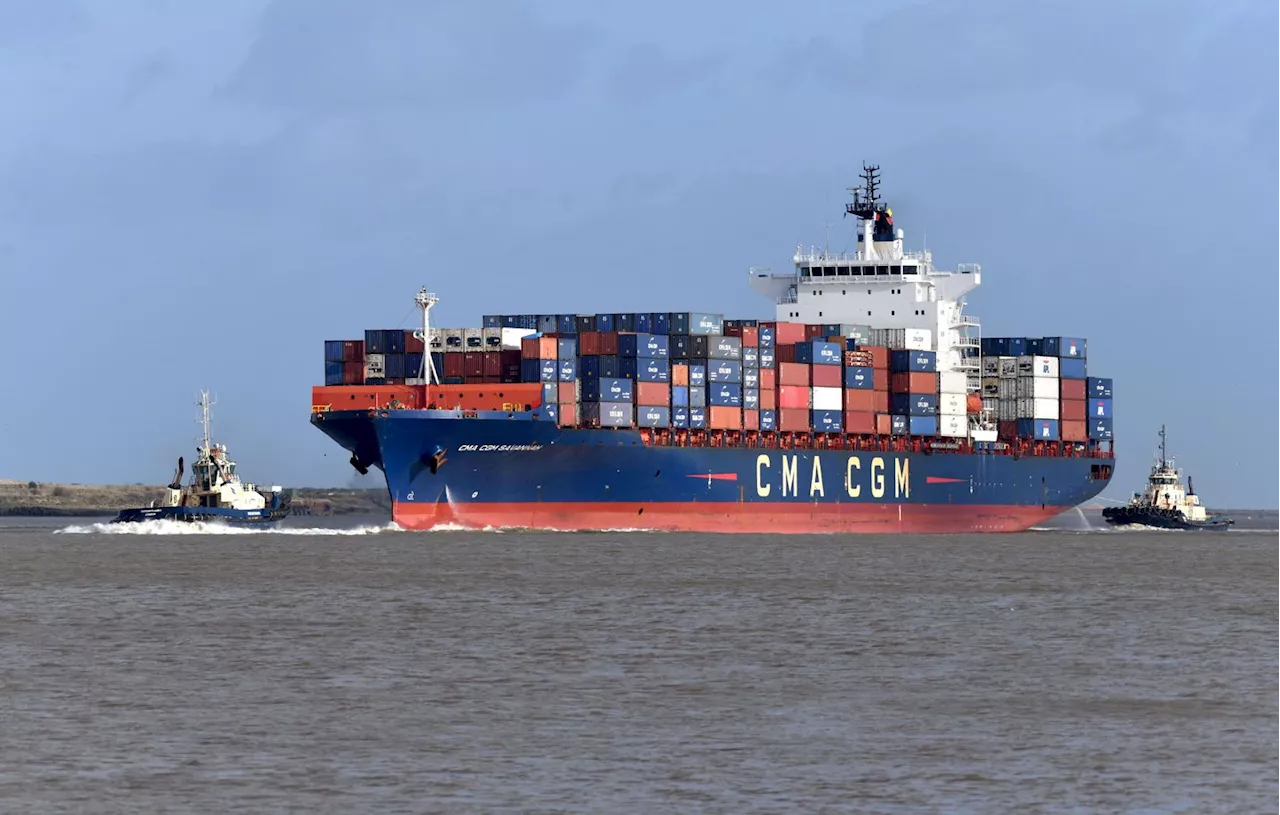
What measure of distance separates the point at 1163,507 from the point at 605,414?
38929mm

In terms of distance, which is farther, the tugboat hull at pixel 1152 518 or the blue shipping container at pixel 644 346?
the tugboat hull at pixel 1152 518

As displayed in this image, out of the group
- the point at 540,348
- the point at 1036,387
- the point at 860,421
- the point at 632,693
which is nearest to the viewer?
the point at 632,693

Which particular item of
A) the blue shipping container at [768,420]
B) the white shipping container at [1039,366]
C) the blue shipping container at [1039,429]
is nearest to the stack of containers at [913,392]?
the blue shipping container at [768,420]

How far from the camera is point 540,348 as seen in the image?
66.9 meters

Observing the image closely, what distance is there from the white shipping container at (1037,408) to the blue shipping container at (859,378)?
10.8 meters

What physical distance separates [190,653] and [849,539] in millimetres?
46190

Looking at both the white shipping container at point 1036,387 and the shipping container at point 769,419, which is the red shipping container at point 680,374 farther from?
the white shipping container at point 1036,387

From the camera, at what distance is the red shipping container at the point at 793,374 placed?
244ft

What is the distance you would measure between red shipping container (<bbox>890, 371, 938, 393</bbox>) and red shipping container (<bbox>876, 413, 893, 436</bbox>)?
1331 mm

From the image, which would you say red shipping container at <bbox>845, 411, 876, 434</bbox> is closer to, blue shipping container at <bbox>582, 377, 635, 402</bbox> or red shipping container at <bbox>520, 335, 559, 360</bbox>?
blue shipping container at <bbox>582, 377, 635, 402</bbox>

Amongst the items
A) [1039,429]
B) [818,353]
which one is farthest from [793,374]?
[1039,429]

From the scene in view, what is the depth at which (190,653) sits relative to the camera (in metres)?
29.0

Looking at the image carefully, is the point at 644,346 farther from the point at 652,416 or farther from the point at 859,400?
the point at 859,400

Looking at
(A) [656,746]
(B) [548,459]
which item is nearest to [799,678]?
(A) [656,746]
